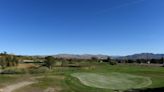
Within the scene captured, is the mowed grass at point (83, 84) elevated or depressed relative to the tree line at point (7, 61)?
depressed

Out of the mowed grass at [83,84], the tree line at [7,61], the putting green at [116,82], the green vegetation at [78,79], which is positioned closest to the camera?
the mowed grass at [83,84]

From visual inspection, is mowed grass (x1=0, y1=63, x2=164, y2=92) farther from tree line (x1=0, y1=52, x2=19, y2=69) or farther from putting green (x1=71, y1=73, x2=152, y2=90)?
tree line (x1=0, y1=52, x2=19, y2=69)

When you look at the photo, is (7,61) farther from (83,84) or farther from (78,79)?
(83,84)

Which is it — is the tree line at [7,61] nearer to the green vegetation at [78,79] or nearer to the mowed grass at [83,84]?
the green vegetation at [78,79]

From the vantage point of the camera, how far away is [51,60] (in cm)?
8525

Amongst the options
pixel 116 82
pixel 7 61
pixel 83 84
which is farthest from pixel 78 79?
pixel 7 61

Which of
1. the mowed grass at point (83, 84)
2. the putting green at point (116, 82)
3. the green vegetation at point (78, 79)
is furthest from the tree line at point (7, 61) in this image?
the putting green at point (116, 82)

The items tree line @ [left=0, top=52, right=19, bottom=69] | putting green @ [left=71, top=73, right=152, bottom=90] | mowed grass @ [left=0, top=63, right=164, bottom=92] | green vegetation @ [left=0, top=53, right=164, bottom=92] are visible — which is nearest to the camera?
mowed grass @ [left=0, top=63, right=164, bottom=92]

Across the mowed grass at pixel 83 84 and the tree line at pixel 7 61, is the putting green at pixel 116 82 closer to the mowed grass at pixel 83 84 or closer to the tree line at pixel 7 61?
the mowed grass at pixel 83 84

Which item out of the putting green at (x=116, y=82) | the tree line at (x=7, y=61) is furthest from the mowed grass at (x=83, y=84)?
the tree line at (x=7, y=61)

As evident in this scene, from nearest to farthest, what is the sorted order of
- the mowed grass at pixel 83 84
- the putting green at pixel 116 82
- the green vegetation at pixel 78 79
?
the mowed grass at pixel 83 84 → the green vegetation at pixel 78 79 → the putting green at pixel 116 82

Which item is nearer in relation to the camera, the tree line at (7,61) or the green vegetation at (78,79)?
the green vegetation at (78,79)

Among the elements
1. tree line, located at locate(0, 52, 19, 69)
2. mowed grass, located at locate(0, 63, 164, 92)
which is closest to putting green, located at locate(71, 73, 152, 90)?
mowed grass, located at locate(0, 63, 164, 92)

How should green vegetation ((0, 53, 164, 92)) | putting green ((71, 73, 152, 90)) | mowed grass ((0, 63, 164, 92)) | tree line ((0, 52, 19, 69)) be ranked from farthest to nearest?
tree line ((0, 52, 19, 69)) → putting green ((71, 73, 152, 90)) → green vegetation ((0, 53, 164, 92)) → mowed grass ((0, 63, 164, 92))
